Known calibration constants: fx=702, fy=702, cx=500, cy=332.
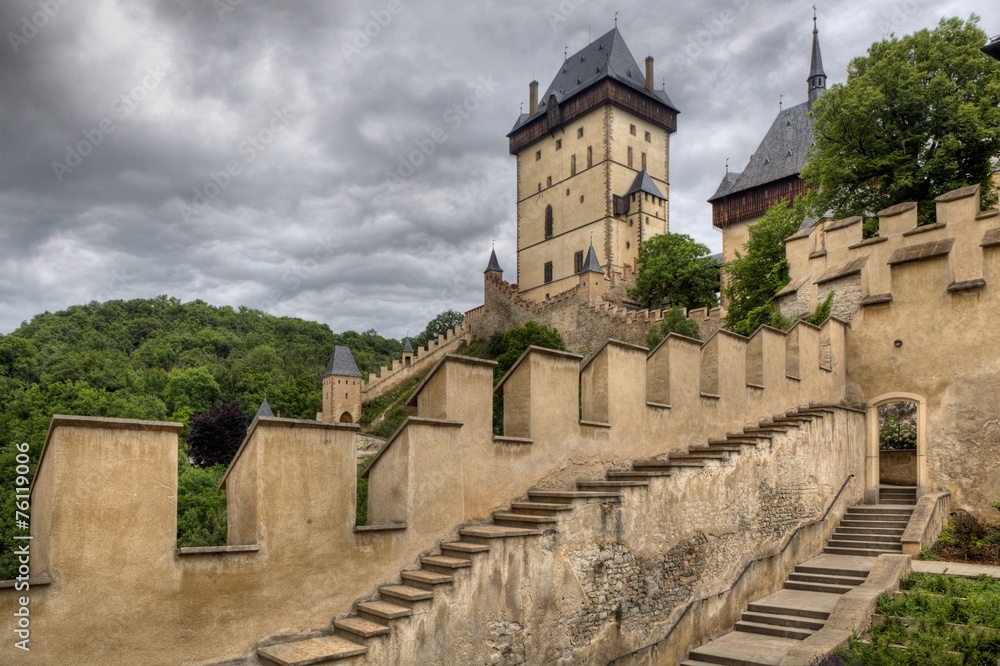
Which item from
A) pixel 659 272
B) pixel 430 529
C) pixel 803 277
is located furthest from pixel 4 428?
pixel 659 272

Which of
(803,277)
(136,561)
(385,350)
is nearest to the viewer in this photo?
(136,561)

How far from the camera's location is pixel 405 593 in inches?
235

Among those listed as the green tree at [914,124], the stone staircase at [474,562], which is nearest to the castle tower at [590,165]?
the green tree at [914,124]

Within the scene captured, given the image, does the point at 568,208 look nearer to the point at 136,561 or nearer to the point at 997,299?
the point at 997,299

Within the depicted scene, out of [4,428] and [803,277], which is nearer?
[803,277]

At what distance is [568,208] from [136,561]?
196 feet

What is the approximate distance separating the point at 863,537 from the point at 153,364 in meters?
58.3

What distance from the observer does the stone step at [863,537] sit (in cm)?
1132

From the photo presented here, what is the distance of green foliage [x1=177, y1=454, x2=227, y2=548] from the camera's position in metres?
12.6

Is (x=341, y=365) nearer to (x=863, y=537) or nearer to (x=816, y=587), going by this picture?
(x=863, y=537)

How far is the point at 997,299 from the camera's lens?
12.0 metres

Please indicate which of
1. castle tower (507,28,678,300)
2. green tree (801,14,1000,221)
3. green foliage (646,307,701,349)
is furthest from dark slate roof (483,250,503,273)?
green tree (801,14,1000,221)

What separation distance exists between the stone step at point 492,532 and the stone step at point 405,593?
0.80m

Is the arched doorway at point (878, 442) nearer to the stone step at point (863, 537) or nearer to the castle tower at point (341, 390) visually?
the stone step at point (863, 537)
